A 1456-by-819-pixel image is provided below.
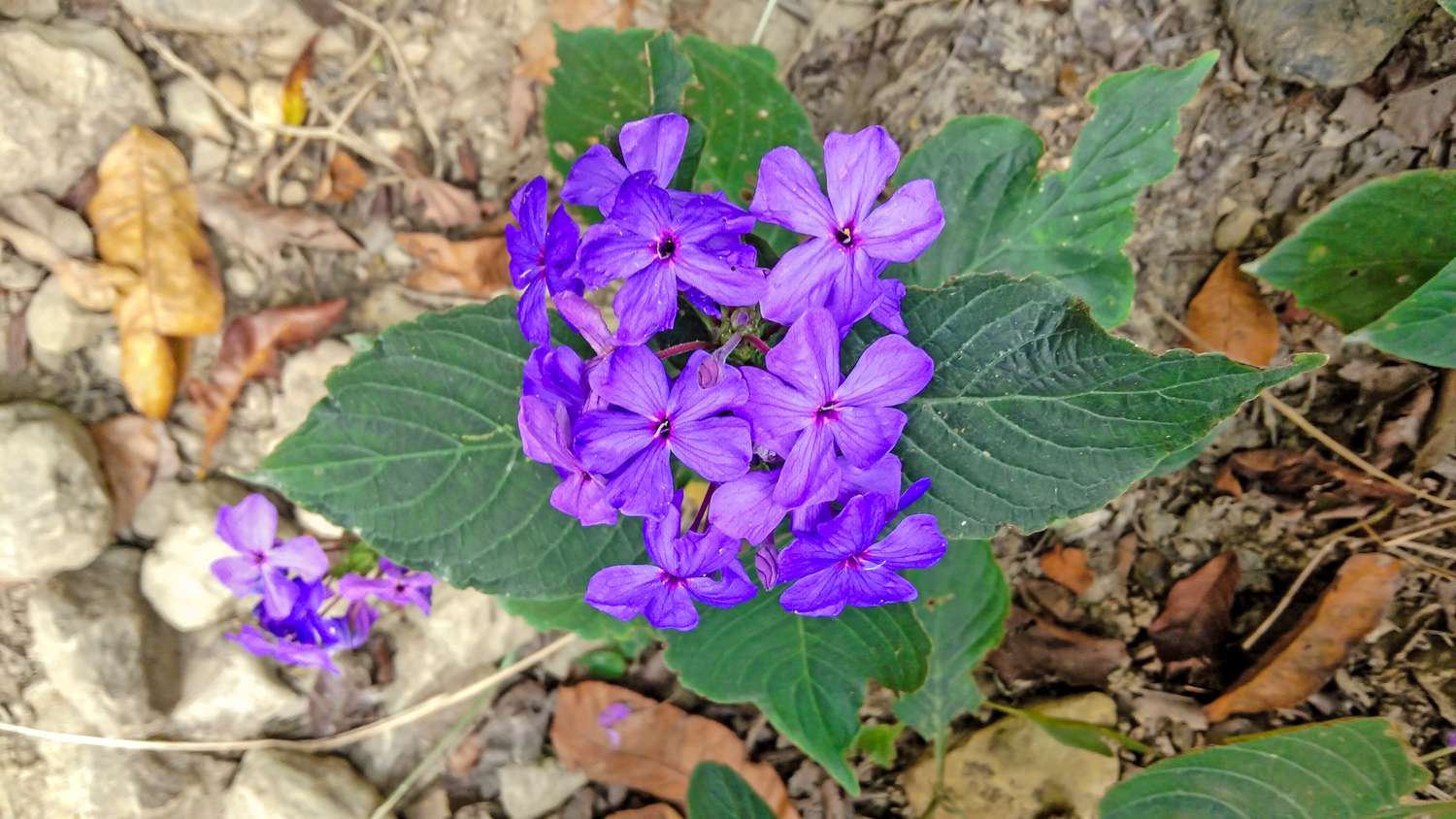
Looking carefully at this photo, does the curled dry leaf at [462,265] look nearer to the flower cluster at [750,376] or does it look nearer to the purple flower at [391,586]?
the purple flower at [391,586]

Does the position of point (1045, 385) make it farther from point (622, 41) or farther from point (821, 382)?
point (622, 41)

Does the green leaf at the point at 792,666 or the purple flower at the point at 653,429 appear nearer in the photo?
the purple flower at the point at 653,429

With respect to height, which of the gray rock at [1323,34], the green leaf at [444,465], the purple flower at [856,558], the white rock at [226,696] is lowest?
the white rock at [226,696]

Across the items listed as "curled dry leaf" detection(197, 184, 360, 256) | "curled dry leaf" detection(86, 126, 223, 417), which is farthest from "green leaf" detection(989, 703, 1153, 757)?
"curled dry leaf" detection(86, 126, 223, 417)

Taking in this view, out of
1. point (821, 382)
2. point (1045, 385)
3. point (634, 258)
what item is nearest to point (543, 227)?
point (634, 258)

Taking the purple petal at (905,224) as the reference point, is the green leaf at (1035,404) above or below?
below

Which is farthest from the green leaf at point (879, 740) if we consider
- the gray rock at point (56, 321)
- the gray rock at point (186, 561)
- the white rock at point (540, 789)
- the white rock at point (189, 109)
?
the white rock at point (189, 109)
